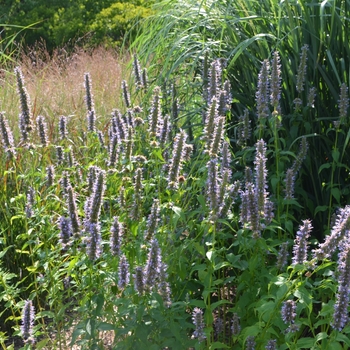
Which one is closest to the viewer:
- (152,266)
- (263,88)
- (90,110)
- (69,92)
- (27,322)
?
(152,266)

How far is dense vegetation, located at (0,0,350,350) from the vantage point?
2777 millimetres

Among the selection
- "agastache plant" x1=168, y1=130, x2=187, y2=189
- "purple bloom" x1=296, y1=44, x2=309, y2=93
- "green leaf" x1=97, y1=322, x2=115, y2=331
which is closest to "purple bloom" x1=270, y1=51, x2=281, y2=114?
"purple bloom" x1=296, y1=44, x2=309, y2=93

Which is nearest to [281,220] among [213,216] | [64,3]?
[213,216]

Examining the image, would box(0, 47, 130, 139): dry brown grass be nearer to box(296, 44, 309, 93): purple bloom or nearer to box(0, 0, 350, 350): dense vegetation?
box(0, 0, 350, 350): dense vegetation

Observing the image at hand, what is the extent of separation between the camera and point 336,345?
95.7 inches

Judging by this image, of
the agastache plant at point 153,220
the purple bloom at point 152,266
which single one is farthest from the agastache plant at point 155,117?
the purple bloom at point 152,266

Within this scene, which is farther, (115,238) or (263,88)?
(263,88)

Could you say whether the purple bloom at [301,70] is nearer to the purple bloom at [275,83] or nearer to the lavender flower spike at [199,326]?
the purple bloom at [275,83]

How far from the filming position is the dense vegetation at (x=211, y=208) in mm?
2777

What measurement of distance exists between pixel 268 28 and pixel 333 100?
688 mm

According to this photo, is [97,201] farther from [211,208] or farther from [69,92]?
[69,92]

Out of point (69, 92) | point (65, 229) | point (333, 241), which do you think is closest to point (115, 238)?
point (65, 229)

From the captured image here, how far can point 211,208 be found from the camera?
284 centimetres

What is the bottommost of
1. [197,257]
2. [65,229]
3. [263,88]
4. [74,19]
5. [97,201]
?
[74,19]
